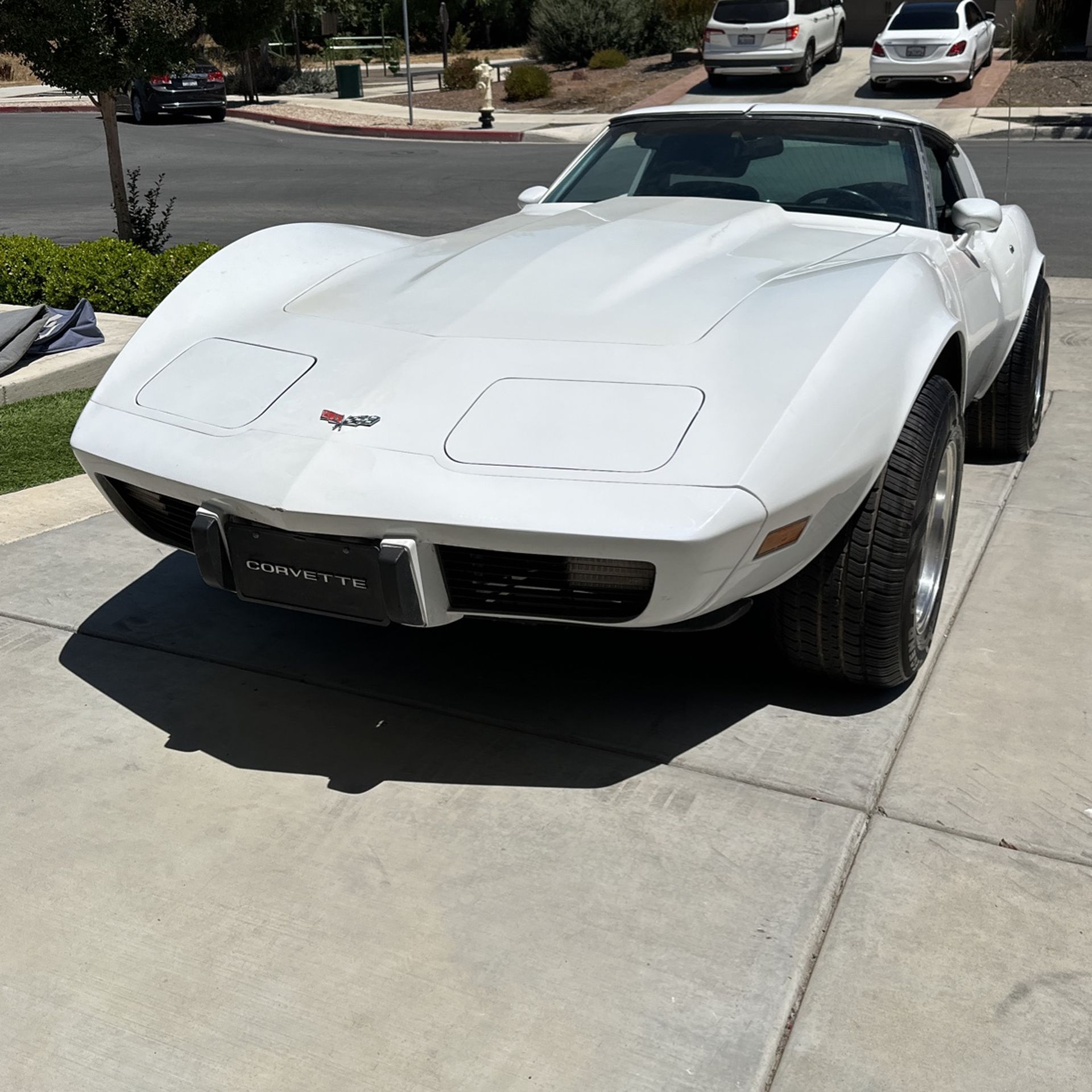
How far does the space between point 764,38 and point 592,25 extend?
7.22 metres

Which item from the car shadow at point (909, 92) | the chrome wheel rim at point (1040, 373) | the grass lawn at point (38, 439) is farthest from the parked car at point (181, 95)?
the chrome wheel rim at point (1040, 373)

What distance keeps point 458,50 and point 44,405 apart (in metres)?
36.9

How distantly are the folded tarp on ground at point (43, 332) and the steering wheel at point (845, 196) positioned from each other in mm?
3864

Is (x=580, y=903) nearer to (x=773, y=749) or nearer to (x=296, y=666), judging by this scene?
(x=773, y=749)

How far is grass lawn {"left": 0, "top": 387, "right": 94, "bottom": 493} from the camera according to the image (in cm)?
508

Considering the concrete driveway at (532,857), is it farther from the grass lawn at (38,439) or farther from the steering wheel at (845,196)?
the grass lawn at (38,439)

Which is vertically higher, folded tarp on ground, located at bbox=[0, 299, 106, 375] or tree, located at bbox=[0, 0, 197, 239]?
tree, located at bbox=[0, 0, 197, 239]

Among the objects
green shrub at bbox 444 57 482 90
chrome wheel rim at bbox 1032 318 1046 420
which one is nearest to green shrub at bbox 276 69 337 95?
green shrub at bbox 444 57 482 90

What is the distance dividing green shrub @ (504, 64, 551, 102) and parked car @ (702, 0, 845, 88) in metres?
3.65

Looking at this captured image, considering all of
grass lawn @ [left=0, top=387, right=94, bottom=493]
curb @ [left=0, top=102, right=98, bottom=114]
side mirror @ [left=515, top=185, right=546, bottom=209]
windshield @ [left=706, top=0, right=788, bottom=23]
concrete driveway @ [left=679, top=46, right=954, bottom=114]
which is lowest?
curb @ [left=0, top=102, right=98, bottom=114]

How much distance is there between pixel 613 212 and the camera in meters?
4.09

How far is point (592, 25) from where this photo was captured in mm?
29359

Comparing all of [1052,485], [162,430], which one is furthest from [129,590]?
[1052,485]

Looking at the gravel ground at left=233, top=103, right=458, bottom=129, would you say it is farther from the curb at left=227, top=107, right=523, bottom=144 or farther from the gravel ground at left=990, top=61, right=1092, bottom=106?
the gravel ground at left=990, top=61, right=1092, bottom=106
